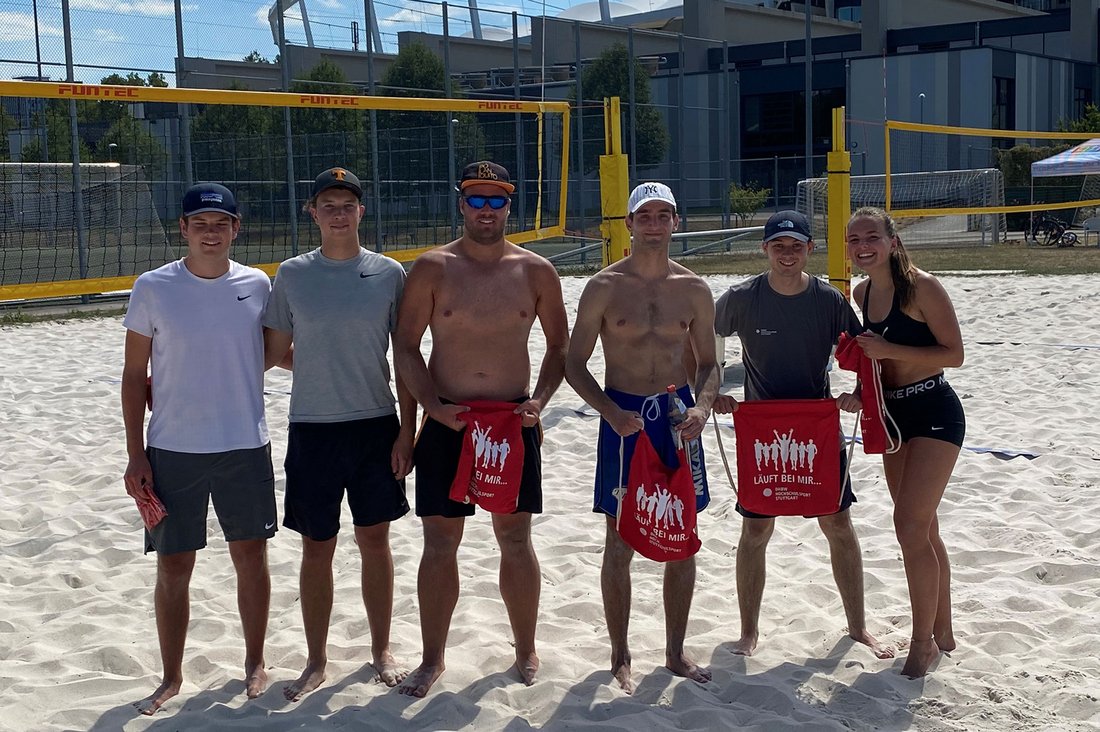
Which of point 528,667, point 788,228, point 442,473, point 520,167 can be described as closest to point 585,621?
point 528,667

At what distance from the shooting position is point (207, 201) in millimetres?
3219

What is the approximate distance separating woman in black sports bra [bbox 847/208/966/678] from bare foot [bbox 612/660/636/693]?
826 mm

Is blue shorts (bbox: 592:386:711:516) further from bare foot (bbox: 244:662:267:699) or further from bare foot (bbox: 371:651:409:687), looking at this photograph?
bare foot (bbox: 244:662:267:699)

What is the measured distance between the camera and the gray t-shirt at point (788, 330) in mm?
3625

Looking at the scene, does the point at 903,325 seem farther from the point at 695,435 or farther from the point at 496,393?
the point at 496,393

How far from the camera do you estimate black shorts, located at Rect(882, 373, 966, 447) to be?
3.42 m

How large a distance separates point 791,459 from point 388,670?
1.40 meters

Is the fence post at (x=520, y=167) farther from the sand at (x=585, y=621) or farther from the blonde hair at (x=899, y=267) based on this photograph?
the blonde hair at (x=899, y=267)

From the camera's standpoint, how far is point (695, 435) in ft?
11.0

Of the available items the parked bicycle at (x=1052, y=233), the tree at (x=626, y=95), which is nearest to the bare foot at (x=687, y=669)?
the tree at (x=626, y=95)

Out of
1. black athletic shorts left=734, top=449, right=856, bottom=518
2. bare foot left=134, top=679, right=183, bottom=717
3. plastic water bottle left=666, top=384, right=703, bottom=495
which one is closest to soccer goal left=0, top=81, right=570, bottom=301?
black athletic shorts left=734, top=449, right=856, bottom=518

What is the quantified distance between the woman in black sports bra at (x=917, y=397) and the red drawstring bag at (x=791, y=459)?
0.20 meters

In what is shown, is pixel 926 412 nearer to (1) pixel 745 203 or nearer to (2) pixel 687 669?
(2) pixel 687 669

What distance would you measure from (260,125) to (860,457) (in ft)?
34.1
